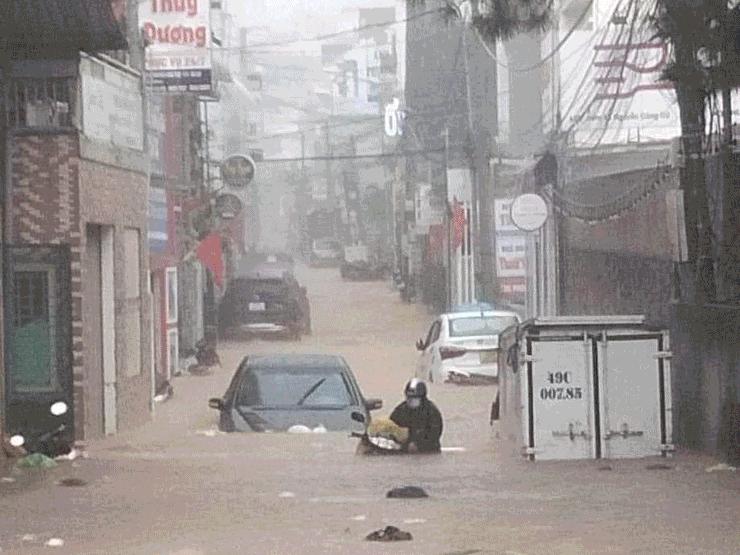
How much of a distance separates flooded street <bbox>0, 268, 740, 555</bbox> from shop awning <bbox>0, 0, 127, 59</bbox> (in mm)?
4611

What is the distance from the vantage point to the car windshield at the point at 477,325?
36156mm

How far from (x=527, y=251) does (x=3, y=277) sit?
27.0 m

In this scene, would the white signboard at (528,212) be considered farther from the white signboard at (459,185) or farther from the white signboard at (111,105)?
the white signboard at (459,185)

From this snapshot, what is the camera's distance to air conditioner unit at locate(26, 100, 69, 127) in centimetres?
2194

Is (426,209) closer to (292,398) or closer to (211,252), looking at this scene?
(211,252)

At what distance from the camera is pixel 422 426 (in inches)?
824

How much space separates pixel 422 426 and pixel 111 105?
21.2ft

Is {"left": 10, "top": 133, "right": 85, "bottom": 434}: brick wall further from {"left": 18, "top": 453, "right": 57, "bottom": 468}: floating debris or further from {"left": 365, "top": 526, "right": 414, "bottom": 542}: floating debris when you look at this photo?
{"left": 365, "top": 526, "right": 414, "bottom": 542}: floating debris

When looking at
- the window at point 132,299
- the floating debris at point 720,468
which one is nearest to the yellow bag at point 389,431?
the floating debris at point 720,468

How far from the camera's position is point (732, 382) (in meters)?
18.7

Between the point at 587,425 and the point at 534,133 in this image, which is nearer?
the point at 587,425

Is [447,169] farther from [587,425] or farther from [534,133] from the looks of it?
[587,425]

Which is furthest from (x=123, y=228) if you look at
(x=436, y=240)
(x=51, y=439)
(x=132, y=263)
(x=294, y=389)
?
(x=436, y=240)

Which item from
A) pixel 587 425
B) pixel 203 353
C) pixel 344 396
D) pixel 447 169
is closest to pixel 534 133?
pixel 447 169
